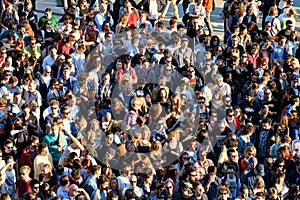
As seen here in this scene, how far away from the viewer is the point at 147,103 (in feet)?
88.7

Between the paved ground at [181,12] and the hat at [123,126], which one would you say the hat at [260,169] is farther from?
the paved ground at [181,12]

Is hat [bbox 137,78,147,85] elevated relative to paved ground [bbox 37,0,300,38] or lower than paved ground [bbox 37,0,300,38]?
lower

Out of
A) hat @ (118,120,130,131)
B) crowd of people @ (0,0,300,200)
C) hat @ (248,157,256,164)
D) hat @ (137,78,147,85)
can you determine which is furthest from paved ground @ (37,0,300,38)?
hat @ (248,157,256,164)

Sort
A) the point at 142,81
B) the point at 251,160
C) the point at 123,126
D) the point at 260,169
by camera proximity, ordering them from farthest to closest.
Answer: the point at 142,81 < the point at 123,126 < the point at 251,160 < the point at 260,169

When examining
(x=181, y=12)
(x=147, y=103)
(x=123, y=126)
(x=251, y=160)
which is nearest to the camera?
(x=251, y=160)

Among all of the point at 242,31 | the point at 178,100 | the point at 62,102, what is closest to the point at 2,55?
the point at 62,102

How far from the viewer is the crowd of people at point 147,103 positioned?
24.2 metres

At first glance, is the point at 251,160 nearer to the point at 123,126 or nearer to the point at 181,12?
the point at 123,126

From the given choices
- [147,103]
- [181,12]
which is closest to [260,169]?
[147,103]

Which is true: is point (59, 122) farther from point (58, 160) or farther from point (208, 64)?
point (208, 64)

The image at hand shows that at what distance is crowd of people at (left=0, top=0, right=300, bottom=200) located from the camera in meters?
24.2

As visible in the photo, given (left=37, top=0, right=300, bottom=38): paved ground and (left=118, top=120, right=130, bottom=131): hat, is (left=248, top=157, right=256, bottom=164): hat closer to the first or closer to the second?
(left=118, top=120, right=130, bottom=131): hat

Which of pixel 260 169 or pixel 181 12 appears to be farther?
pixel 181 12

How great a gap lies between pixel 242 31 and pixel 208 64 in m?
1.73
